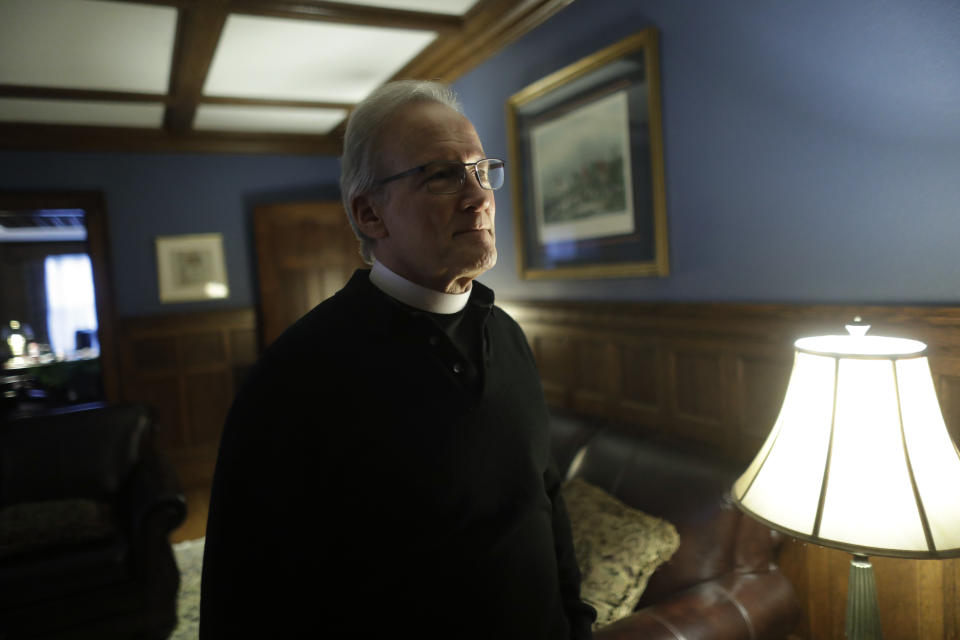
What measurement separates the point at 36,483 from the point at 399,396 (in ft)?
9.24

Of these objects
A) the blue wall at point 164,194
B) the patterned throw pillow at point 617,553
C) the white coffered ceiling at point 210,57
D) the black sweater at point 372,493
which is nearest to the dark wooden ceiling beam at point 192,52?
the white coffered ceiling at point 210,57

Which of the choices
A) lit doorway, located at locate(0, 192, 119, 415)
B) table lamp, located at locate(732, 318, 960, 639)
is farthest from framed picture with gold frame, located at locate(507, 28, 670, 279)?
lit doorway, located at locate(0, 192, 119, 415)

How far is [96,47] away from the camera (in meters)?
2.97

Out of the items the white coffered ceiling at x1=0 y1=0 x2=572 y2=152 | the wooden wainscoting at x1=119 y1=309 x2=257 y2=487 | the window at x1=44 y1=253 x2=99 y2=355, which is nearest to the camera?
the white coffered ceiling at x1=0 y1=0 x2=572 y2=152

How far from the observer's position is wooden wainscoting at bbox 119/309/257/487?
15.6ft

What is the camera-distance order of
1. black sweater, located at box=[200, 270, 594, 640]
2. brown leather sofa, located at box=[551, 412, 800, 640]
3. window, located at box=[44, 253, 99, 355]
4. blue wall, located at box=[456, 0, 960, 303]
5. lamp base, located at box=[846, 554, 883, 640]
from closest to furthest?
black sweater, located at box=[200, 270, 594, 640]
lamp base, located at box=[846, 554, 883, 640]
blue wall, located at box=[456, 0, 960, 303]
brown leather sofa, located at box=[551, 412, 800, 640]
window, located at box=[44, 253, 99, 355]

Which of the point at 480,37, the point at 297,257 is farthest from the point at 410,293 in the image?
the point at 297,257

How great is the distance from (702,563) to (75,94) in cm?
417

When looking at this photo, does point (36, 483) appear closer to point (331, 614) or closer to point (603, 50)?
point (331, 614)

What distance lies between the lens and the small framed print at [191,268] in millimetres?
4840

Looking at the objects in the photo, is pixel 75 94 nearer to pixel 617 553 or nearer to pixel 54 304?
pixel 617 553

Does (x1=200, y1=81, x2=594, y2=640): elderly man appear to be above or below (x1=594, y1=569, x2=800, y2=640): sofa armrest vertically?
above

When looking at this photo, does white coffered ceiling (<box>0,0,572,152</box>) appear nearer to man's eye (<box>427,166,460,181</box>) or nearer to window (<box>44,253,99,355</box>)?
man's eye (<box>427,166,460,181</box>)

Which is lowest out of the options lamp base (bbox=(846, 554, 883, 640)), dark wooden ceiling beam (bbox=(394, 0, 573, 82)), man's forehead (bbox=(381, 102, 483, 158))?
lamp base (bbox=(846, 554, 883, 640))
